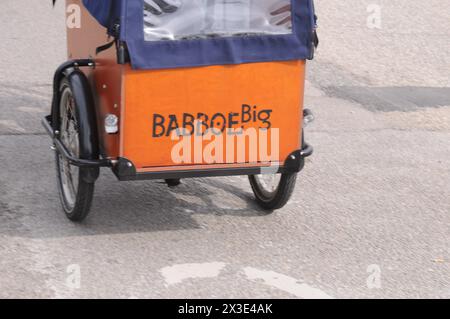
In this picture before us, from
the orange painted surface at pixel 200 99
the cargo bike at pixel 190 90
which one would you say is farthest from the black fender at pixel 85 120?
the orange painted surface at pixel 200 99

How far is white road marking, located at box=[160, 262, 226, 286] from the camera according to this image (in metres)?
5.40

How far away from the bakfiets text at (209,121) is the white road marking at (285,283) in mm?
884

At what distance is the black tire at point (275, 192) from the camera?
6.23 metres

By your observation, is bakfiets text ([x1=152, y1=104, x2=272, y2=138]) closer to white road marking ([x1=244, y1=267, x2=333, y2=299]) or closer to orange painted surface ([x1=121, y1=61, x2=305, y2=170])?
orange painted surface ([x1=121, y1=61, x2=305, y2=170])

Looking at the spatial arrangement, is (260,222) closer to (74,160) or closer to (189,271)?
(189,271)

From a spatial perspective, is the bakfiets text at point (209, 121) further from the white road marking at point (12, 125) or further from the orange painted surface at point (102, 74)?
the white road marking at point (12, 125)

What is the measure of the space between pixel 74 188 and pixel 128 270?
98 centimetres

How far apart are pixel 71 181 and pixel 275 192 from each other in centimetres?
137

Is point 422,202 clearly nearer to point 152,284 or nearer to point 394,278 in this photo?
point 394,278

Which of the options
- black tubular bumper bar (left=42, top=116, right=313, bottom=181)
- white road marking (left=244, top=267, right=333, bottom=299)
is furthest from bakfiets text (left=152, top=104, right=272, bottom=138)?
white road marking (left=244, top=267, right=333, bottom=299)
